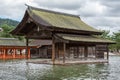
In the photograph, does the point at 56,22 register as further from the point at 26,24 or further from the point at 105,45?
the point at 105,45

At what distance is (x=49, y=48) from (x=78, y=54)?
12697 mm

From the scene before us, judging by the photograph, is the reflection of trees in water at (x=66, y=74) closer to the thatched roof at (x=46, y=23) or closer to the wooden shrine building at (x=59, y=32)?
the wooden shrine building at (x=59, y=32)

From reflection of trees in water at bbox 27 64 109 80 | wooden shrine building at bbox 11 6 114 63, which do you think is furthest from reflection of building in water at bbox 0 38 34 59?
reflection of trees in water at bbox 27 64 109 80

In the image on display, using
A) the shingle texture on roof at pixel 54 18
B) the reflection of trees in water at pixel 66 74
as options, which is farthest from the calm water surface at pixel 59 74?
the shingle texture on roof at pixel 54 18

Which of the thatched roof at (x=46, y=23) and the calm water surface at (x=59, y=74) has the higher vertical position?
the thatched roof at (x=46, y=23)

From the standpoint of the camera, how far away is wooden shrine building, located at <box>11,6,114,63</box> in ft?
94.0

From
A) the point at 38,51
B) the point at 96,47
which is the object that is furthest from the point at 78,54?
the point at 38,51

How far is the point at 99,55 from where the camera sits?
121ft

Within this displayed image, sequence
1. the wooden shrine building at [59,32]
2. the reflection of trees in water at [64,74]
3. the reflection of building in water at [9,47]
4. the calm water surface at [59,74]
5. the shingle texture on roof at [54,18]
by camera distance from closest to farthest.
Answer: the calm water surface at [59,74]
the reflection of trees in water at [64,74]
the wooden shrine building at [59,32]
the shingle texture on roof at [54,18]
the reflection of building in water at [9,47]

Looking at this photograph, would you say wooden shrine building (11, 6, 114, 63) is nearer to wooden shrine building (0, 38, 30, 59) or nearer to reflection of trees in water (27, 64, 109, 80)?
reflection of trees in water (27, 64, 109, 80)

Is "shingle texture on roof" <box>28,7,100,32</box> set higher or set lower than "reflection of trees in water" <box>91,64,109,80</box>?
higher

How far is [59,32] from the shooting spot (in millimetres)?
30203

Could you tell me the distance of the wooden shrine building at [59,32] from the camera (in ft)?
94.0

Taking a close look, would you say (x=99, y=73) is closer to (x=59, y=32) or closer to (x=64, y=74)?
(x=64, y=74)
